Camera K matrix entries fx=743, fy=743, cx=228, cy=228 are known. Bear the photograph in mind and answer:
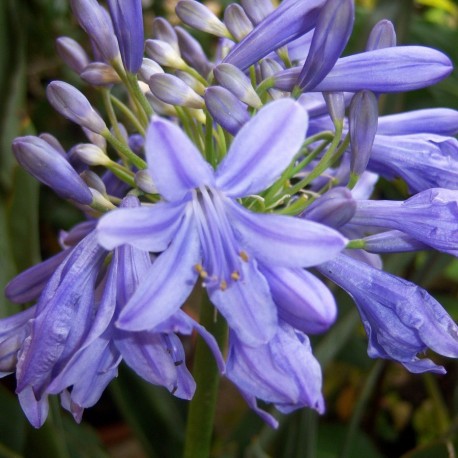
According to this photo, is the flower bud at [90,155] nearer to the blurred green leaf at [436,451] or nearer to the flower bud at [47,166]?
the flower bud at [47,166]

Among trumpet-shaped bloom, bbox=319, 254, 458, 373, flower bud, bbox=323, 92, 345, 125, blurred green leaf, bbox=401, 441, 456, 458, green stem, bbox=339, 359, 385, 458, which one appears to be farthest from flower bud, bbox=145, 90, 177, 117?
blurred green leaf, bbox=401, 441, 456, 458

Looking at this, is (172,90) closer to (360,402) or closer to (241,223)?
(241,223)

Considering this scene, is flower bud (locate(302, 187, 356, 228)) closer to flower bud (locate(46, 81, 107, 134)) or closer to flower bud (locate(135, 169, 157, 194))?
flower bud (locate(135, 169, 157, 194))

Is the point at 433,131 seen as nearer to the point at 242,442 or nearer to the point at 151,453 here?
the point at 242,442

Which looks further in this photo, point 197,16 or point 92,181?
point 197,16

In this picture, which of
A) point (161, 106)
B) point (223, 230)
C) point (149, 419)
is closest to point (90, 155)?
point (161, 106)

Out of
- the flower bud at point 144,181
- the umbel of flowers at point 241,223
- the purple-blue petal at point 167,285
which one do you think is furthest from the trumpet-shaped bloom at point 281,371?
the flower bud at point 144,181
